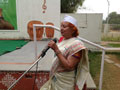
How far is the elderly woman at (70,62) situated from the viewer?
1229mm

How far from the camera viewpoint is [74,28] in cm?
132

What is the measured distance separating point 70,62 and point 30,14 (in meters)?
5.54

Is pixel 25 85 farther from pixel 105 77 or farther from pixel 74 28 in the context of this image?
pixel 105 77

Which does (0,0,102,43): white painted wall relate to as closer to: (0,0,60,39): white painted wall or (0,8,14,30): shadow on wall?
(0,0,60,39): white painted wall

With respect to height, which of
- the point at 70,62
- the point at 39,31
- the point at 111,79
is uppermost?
the point at 39,31

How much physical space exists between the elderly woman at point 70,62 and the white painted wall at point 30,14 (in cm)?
506

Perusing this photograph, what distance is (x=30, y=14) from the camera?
6246 millimetres

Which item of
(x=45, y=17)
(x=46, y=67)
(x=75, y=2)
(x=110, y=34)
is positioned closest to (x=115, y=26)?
(x=110, y=34)

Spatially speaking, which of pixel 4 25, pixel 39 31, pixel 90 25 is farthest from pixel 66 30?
pixel 90 25

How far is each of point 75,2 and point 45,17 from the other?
7.73 metres

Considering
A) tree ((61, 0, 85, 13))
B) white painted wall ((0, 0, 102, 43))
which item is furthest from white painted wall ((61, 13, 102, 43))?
tree ((61, 0, 85, 13))

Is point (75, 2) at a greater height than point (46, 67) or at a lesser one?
greater

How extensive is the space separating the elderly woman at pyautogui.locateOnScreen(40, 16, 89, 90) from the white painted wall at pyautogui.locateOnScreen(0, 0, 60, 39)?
16.6 ft

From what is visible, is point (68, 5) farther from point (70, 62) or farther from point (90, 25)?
point (70, 62)
